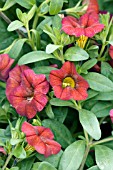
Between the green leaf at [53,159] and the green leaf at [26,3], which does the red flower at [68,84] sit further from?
the green leaf at [26,3]

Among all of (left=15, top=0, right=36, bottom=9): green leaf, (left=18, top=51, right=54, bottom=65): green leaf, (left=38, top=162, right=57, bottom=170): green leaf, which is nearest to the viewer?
(left=38, top=162, right=57, bottom=170): green leaf

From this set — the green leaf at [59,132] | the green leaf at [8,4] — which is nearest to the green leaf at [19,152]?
the green leaf at [59,132]

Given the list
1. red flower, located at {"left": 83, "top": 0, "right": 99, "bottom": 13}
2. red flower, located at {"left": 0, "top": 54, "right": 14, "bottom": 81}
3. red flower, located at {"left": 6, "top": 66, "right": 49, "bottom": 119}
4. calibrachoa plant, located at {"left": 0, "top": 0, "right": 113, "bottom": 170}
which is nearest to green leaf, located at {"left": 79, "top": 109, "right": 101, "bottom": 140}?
calibrachoa plant, located at {"left": 0, "top": 0, "right": 113, "bottom": 170}

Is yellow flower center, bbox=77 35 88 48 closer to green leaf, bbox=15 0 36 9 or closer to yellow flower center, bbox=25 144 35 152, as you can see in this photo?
green leaf, bbox=15 0 36 9

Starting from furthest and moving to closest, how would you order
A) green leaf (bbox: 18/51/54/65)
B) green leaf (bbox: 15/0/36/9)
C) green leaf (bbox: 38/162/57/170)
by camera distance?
green leaf (bbox: 15/0/36/9), green leaf (bbox: 18/51/54/65), green leaf (bbox: 38/162/57/170)

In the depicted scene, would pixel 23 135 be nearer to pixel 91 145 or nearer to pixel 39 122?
pixel 39 122

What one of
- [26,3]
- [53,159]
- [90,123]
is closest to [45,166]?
[53,159]
